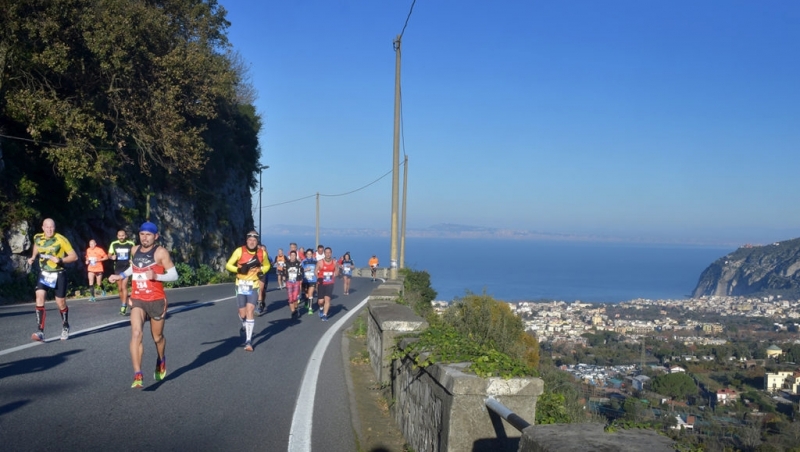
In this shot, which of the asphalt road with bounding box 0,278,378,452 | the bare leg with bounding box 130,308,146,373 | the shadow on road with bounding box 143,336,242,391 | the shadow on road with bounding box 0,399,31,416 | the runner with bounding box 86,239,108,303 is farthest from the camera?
the runner with bounding box 86,239,108,303

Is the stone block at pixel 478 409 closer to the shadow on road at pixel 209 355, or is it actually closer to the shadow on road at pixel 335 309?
the shadow on road at pixel 209 355

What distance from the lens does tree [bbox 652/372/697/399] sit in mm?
9648

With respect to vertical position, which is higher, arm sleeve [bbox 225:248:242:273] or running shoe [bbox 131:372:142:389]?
arm sleeve [bbox 225:248:242:273]

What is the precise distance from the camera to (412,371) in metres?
6.41

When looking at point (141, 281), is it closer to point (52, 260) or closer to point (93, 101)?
point (52, 260)

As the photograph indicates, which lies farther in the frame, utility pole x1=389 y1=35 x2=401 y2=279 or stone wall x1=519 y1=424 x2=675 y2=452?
utility pole x1=389 y1=35 x2=401 y2=279

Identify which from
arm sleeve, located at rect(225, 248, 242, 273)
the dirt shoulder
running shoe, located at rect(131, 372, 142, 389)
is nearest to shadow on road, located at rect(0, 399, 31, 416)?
running shoe, located at rect(131, 372, 142, 389)

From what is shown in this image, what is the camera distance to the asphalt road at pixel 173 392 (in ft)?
20.7

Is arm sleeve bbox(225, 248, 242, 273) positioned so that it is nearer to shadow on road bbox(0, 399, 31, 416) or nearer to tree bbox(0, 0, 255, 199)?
shadow on road bbox(0, 399, 31, 416)

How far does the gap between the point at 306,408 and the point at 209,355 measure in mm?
3381

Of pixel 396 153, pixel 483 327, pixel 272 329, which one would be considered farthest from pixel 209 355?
pixel 396 153

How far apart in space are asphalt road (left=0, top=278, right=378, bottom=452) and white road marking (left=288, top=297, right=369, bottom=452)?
0.04ft

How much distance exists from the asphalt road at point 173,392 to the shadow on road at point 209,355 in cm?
1

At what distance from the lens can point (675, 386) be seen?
31.8 ft
